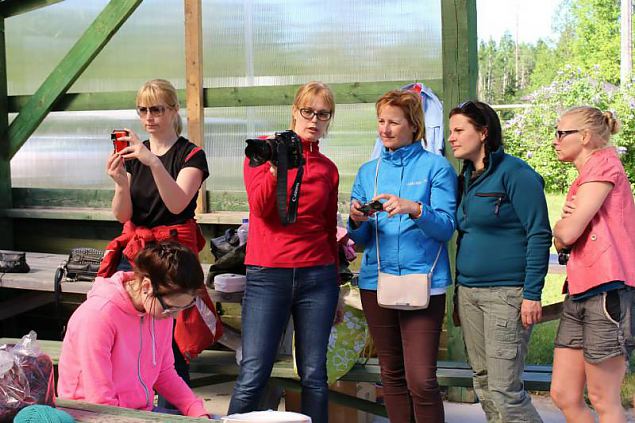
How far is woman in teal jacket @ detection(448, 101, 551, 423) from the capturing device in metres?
3.30

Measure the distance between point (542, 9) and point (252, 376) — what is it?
31.0 m

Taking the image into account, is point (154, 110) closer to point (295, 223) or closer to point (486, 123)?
point (295, 223)

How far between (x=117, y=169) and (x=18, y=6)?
10.6ft

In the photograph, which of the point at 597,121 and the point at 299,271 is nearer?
the point at 597,121

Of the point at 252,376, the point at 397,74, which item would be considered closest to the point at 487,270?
the point at 252,376

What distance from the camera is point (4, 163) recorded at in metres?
6.13

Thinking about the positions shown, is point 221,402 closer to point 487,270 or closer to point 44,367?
point 487,270

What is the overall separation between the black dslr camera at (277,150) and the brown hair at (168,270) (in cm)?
75

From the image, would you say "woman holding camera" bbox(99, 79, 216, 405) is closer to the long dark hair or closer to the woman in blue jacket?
the woman in blue jacket

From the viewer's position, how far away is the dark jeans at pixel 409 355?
348 centimetres

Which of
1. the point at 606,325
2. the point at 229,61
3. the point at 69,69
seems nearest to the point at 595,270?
the point at 606,325

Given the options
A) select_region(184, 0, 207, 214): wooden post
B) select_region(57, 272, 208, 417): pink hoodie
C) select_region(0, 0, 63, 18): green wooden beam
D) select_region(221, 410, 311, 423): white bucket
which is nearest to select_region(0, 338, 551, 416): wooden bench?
select_region(184, 0, 207, 214): wooden post

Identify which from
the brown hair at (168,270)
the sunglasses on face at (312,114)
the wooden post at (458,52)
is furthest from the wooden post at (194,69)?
the brown hair at (168,270)

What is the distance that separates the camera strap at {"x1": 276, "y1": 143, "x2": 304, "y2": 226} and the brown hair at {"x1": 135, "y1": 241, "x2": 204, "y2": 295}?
0.77 meters
